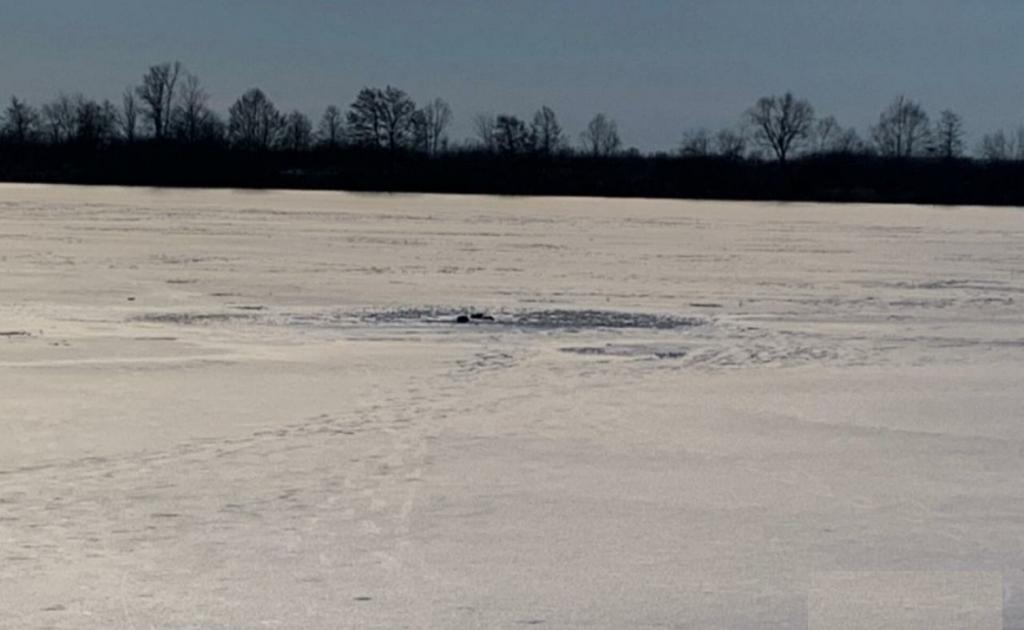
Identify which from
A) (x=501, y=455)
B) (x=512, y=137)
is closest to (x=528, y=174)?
(x=512, y=137)

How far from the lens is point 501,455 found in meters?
7.89

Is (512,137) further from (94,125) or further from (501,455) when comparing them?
(501,455)

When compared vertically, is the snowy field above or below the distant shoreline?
below

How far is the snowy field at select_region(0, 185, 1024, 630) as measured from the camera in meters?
5.27

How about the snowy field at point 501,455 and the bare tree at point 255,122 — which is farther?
the bare tree at point 255,122

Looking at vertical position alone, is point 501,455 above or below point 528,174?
below

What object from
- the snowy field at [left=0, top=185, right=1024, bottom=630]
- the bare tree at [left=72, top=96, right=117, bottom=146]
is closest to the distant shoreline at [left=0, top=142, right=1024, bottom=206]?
the bare tree at [left=72, top=96, right=117, bottom=146]

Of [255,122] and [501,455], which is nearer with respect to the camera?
[501,455]

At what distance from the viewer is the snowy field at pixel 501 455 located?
208 inches

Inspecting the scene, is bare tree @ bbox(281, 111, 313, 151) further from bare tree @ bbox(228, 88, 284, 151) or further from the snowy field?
the snowy field

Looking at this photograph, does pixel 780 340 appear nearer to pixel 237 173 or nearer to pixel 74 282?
pixel 74 282

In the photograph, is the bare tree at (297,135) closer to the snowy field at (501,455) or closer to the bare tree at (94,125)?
the bare tree at (94,125)

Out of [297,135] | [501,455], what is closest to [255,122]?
[297,135]

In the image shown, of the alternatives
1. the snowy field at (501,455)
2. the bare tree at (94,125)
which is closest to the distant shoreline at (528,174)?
the bare tree at (94,125)
